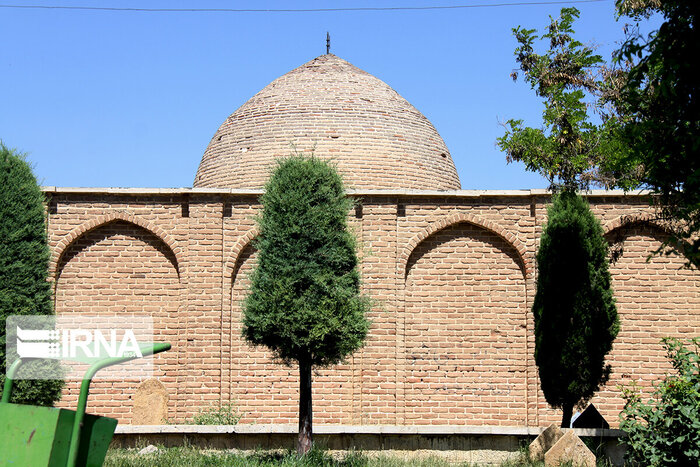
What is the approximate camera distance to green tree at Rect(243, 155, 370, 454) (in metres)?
9.38

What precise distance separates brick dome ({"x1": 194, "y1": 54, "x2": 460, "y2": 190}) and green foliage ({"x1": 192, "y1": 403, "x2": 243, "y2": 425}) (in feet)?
15.5

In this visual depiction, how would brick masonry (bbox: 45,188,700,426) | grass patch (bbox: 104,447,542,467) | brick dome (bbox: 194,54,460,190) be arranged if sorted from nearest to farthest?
grass patch (bbox: 104,447,542,467), brick masonry (bbox: 45,188,700,426), brick dome (bbox: 194,54,460,190)

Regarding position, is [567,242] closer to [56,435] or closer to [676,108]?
[676,108]

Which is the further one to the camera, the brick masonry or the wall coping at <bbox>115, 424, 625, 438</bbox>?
the brick masonry

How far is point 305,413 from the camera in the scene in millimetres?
9578

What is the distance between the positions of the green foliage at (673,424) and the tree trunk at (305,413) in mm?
3550

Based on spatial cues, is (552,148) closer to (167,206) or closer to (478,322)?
(478,322)

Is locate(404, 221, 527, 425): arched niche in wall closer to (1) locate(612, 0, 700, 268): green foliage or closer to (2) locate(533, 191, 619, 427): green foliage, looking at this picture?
(2) locate(533, 191, 619, 427): green foliage

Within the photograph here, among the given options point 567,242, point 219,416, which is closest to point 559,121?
point 567,242

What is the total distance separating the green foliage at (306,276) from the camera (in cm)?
938

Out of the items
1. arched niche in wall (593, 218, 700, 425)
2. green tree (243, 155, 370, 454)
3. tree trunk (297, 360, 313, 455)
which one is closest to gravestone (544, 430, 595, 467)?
green tree (243, 155, 370, 454)

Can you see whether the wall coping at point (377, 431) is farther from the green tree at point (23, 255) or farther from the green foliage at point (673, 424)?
the green tree at point (23, 255)

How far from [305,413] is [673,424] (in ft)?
13.4

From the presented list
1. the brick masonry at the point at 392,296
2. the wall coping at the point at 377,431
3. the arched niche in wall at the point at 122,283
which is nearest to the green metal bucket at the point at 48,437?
the wall coping at the point at 377,431
